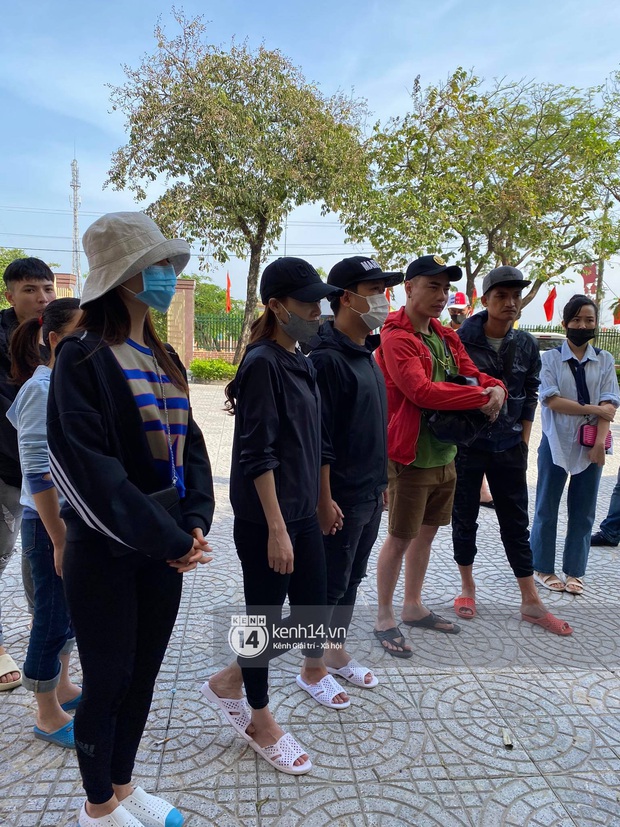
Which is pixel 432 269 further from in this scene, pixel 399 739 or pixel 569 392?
pixel 399 739

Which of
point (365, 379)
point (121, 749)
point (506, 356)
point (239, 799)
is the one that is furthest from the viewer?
point (506, 356)

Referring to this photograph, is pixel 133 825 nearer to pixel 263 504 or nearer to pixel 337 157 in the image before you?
pixel 263 504

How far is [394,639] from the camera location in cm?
312

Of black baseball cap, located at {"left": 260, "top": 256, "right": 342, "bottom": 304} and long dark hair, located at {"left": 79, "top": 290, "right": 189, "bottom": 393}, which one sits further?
black baseball cap, located at {"left": 260, "top": 256, "right": 342, "bottom": 304}

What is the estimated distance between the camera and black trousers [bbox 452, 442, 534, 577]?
3.47 meters

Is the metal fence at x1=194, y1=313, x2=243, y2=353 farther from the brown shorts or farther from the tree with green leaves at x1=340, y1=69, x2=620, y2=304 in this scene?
the brown shorts

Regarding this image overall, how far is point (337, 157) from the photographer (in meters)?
15.0

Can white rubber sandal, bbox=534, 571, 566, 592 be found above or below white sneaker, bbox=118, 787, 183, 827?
below

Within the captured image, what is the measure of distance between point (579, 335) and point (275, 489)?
264cm

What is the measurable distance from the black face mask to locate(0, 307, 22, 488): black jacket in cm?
331

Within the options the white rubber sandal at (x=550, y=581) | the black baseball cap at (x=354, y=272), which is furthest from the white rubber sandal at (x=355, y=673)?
the black baseball cap at (x=354, y=272)

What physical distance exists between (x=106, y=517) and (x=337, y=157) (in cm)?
1513

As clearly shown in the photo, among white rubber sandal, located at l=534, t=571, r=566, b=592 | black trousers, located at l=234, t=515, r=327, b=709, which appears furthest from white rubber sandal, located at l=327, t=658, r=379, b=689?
white rubber sandal, located at l=534, t=571, r=566, b=592

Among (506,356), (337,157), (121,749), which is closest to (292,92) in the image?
(337,157)
